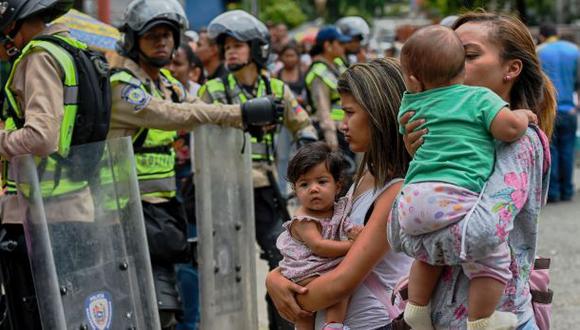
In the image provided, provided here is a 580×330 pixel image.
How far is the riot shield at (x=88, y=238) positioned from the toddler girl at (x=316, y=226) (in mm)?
1102

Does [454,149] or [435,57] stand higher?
[435,57]

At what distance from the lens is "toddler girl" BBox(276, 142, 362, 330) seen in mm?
3186

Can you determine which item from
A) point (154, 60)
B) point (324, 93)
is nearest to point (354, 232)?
point (154, 60)

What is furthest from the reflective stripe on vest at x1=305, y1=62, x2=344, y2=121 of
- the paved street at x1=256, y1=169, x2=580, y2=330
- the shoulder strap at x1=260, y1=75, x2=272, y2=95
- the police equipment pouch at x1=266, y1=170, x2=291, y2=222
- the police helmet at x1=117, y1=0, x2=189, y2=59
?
the police helmet at x1=117, y1=0, x2=189, y2=59

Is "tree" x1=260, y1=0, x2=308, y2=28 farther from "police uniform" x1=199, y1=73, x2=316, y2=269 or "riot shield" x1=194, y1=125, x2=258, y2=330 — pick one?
"riot shield" x1=194, y1=125, x2=258, y2=330

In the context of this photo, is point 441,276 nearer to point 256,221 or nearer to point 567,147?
point 256,221

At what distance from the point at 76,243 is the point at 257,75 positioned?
96.8 inches

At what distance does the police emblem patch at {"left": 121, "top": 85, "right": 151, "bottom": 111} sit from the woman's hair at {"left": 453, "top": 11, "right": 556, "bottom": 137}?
2205 mm

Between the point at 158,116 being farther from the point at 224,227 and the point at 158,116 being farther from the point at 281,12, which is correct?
the point at 281,12

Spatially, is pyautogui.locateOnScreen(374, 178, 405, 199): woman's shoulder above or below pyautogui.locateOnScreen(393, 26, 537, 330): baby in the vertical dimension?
below

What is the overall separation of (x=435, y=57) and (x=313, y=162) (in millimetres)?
929

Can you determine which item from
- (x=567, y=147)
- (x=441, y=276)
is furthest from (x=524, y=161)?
(x=567, y=147)

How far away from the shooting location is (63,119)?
4.25 metres

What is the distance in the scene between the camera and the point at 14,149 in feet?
13.4
